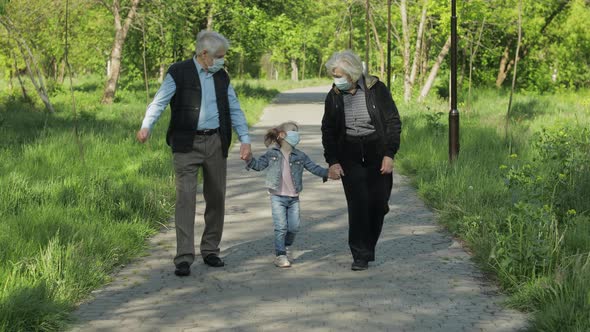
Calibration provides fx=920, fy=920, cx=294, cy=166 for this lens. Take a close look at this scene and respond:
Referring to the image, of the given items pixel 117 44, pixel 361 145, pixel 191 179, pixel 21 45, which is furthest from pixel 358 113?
pixel 117 44

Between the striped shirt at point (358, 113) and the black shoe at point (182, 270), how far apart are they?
164 centimetres

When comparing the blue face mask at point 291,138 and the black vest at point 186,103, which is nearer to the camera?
the black vest at point 186,103

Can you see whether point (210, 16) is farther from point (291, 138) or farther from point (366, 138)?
point (366, 138)

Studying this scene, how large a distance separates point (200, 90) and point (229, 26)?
31.1 metres

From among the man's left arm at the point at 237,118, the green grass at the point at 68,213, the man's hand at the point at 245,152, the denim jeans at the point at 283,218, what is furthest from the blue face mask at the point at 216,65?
the green grass at the point at 68,213

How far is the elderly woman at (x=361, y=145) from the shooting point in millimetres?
7227

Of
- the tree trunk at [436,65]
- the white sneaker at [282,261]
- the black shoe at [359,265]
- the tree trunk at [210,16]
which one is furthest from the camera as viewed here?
the tree trunk at [210,16]

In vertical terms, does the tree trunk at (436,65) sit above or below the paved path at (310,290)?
above

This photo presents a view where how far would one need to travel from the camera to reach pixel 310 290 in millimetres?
6488

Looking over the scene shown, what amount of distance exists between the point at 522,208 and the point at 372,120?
135cm

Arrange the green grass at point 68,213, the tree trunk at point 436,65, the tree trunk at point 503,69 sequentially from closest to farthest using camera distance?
the green grass at point 68,213
the tree trunk at point 436,65
the tree trunk at point 503,69

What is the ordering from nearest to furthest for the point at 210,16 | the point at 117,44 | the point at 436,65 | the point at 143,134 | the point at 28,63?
the point at 143,134, the point at 28,63, the point at 436,65, the point at 117,44, the point at 210,16

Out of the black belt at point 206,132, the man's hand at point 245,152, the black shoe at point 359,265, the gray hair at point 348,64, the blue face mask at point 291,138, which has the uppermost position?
the gray hair at point 348,64

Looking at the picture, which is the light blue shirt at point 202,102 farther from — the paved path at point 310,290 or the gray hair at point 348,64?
the paved path at point 310,290
